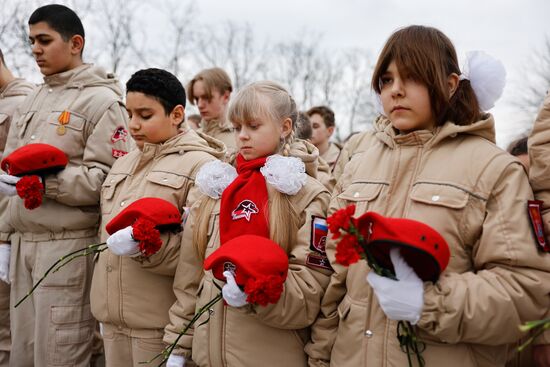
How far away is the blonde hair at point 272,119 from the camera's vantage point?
2725mm

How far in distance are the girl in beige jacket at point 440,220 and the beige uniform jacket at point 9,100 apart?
12.0 ft

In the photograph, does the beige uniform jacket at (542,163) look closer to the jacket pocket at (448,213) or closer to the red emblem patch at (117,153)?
the jacket pocket at (448,213)

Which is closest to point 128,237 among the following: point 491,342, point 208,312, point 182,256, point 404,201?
point 182,256

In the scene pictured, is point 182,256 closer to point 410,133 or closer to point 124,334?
point 124,334

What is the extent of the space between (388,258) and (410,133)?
0.60 metres

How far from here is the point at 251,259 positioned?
7.64 ft

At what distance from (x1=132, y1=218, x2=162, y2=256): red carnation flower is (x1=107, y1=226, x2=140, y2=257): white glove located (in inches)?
2.0

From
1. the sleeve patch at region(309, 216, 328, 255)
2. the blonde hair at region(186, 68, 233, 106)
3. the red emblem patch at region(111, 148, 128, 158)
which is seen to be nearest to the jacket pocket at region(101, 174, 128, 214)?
the red emblem patch at region(111, 148, 128, 158)

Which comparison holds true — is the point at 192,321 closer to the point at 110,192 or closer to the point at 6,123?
the point at 110,192

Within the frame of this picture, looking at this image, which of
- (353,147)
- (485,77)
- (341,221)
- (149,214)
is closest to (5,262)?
(149,214)

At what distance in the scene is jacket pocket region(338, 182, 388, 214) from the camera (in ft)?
8.04

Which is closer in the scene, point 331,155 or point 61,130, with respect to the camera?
point 61,130

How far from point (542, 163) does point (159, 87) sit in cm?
232

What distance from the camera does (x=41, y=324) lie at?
4059mm
